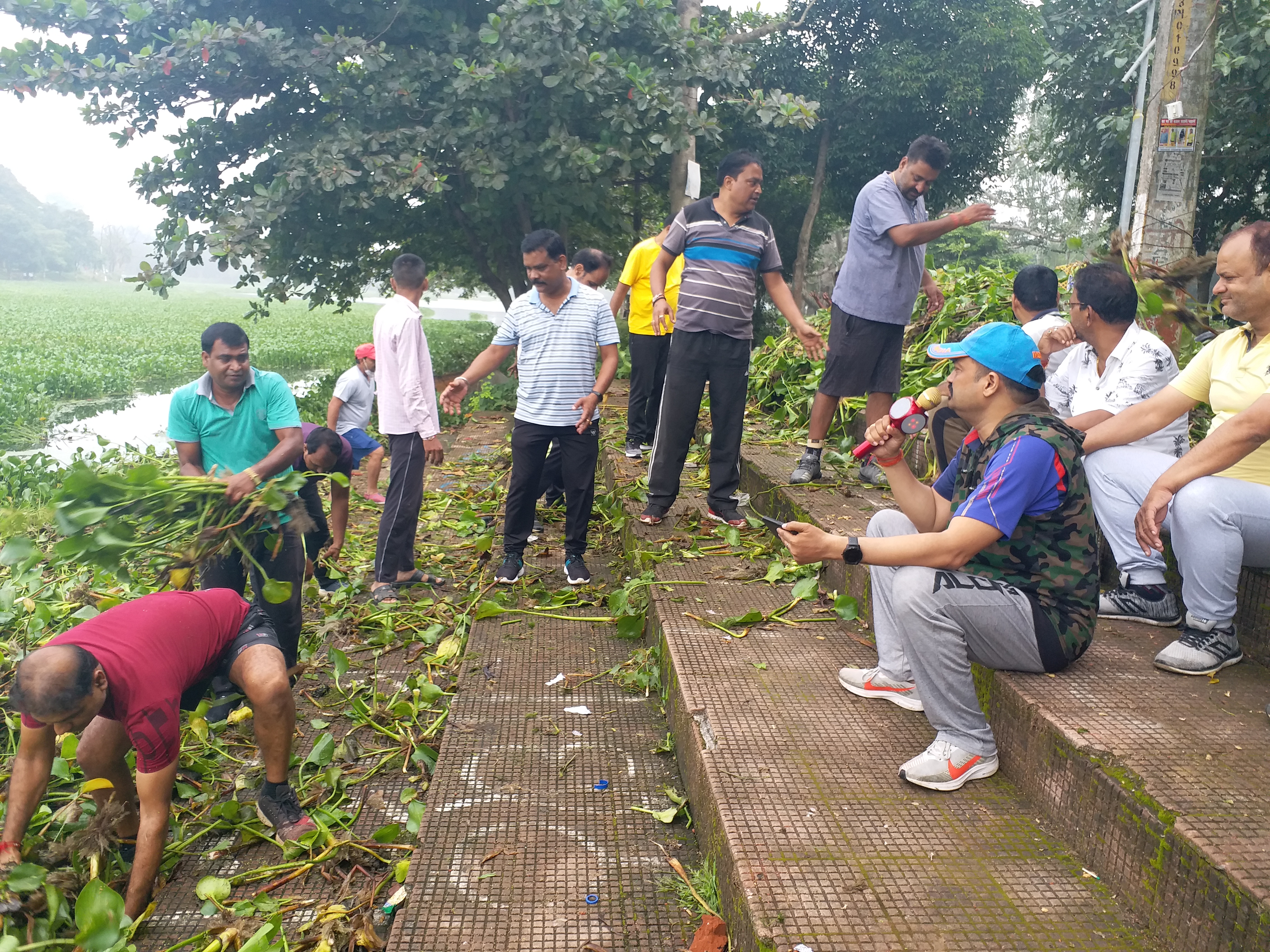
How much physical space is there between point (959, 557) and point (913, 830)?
2.36ft

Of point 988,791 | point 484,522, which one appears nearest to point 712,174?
point 484,522

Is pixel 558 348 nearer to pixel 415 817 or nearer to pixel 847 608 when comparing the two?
pixel 847 608

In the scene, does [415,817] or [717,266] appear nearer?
[415,817]

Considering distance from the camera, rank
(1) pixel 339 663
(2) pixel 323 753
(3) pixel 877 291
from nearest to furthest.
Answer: (2) pixel 323 753 → (1) pixel 339 663 → (3) pixel 877 291

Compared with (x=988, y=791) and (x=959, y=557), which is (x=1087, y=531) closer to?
(x=959, y=557)

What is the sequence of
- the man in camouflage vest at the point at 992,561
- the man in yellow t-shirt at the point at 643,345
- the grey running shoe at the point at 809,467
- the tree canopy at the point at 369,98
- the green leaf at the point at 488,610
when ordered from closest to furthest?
the man in camouflage vest at the point at 992,561 < the green leaf at the point at 488,610 < the grey running shoe at the point at 809,467 < the man in yellow t-shirt at the point at 643,345 < the tree canopy at the point at 369,98

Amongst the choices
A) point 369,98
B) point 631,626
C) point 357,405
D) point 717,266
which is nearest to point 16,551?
point 631,626

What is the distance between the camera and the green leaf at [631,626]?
4016mm

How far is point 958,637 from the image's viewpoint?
2.47 metres

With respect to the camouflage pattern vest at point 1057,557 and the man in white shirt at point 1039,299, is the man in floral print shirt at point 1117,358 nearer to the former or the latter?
the man in white shirt at point 1039,299

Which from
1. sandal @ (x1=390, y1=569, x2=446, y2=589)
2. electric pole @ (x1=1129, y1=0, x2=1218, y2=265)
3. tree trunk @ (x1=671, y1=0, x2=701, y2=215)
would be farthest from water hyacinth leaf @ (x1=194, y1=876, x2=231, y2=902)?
tree trunk @ (x1=671, y1=0, x2=701, y2=215)

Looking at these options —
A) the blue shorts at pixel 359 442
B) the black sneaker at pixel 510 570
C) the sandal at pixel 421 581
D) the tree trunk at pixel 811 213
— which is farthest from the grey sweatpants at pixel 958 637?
the tree trunk at pixel 811 213

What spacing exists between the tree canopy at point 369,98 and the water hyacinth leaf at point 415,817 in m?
7.90

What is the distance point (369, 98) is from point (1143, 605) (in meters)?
9.63
